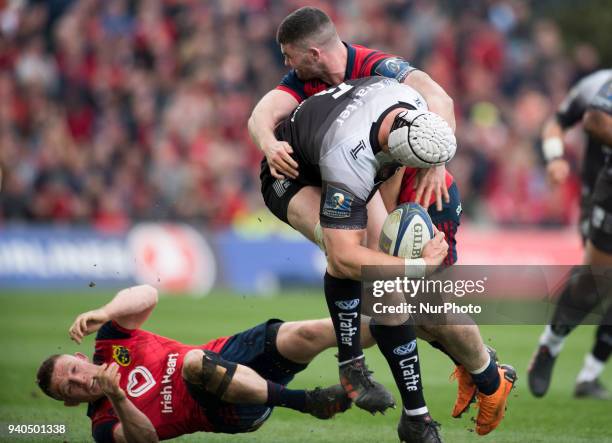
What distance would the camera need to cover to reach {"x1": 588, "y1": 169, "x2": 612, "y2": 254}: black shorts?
869 centimetres

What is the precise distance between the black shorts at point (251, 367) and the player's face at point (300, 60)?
1.59 m

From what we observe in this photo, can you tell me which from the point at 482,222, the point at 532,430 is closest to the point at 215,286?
the point at 482,222

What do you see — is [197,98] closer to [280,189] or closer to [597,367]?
[597,367]

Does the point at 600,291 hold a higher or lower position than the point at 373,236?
lower

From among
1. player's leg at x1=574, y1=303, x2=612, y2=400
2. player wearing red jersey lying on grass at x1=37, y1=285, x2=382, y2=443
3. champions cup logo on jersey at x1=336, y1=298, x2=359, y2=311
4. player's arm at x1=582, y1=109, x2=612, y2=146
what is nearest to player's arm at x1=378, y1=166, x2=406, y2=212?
champions cup logo on jersey at x1=336, y1=298, x2=359, y2=311

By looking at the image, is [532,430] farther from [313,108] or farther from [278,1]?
[278,1]

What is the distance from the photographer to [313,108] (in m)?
6.40

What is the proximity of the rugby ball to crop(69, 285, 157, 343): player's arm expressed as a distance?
1.43m

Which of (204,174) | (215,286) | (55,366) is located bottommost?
(215,286)

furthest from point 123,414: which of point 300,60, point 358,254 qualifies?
point 300,60

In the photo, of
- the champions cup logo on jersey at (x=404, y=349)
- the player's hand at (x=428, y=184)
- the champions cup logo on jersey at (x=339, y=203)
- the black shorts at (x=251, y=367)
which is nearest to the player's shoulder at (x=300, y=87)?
the player's hand at (x=428, y=184)

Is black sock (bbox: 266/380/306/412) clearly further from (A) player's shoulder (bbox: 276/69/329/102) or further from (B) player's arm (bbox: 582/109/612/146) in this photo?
(B) player's arm (bbox: 582/109/612/146)

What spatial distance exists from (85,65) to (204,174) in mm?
3045

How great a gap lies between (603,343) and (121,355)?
4.23 m
